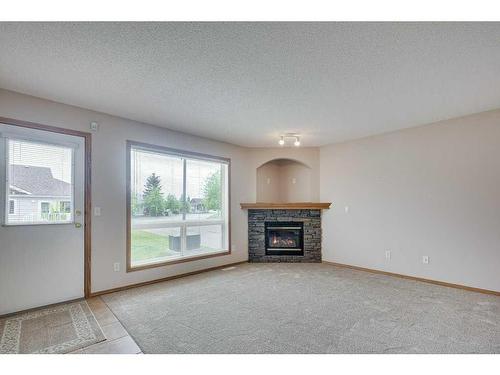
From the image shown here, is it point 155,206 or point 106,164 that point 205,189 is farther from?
point 106,164

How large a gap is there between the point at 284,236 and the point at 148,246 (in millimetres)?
2762

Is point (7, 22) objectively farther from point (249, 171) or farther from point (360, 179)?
point (360, 179)

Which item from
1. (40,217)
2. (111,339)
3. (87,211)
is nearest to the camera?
(111,339)

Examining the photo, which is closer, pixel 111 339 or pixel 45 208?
pixel 111 339

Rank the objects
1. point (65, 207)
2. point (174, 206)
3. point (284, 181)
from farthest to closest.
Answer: point (284, 181) < point (174, 206) < point (65, 207)

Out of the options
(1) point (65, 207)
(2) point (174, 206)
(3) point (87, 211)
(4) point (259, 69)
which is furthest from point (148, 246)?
(4) point (259, 69)

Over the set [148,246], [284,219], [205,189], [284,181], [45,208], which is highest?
[284,181]

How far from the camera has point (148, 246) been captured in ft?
13.4

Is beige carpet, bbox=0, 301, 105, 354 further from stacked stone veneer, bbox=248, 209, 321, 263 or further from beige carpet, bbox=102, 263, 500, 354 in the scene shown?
stacked stone veneer, bbox=248, 209, 321, 263

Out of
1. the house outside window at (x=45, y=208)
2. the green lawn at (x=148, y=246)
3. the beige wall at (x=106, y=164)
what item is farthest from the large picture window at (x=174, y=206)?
the house outside window at (x=45, y=208)

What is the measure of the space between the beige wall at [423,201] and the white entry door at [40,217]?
4.35 meters

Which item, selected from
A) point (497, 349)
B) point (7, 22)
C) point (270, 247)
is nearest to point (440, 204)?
point (497, 349)

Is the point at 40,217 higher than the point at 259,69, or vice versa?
the point at 259,69
